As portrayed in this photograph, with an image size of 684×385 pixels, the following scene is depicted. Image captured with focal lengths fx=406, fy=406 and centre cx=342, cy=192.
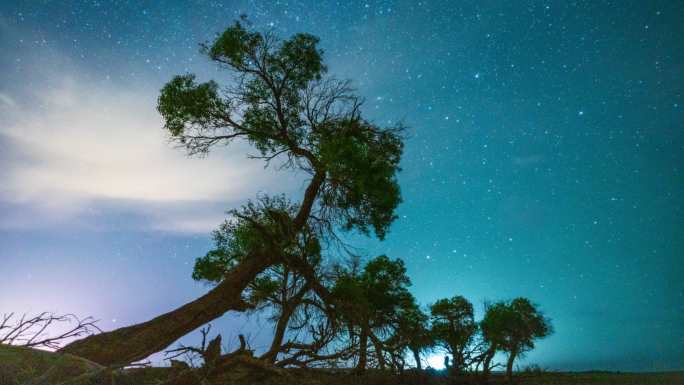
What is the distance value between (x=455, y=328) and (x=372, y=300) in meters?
4.77

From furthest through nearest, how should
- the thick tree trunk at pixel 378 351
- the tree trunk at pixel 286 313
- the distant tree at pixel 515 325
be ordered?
the distant tree at pixel 515 325, the tree trunk at pixel 286 313, the thick tree trunk at pixel 378 351

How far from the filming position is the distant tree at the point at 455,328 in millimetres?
13173

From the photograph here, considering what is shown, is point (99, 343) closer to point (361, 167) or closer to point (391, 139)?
point (361, 167)

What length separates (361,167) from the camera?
40.1 feet

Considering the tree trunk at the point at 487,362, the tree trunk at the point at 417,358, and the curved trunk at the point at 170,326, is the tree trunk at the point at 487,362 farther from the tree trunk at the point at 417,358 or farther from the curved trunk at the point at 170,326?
the curved trunk at the point at 170,326

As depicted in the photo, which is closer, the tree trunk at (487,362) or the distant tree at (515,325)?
the tree trunk at (487,362)

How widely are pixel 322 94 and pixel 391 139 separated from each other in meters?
2.93

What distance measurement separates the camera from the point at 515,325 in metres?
22.3

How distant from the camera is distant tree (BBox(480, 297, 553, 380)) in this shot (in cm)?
2084

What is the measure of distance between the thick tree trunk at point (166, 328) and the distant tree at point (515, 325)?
41.2ft

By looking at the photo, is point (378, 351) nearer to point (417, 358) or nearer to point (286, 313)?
point (417, 358)

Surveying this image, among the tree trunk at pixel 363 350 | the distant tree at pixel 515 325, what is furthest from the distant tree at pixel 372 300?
the distant tree at pixel 515 325

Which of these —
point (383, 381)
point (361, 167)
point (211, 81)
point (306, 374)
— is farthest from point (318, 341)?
point (211, 81)

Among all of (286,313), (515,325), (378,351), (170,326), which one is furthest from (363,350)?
(515,325)
